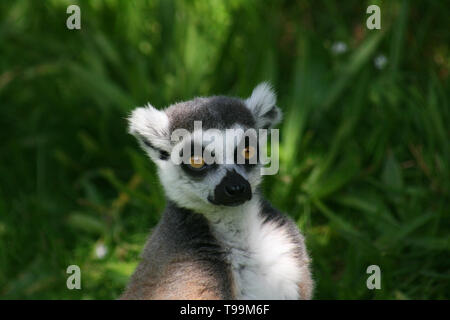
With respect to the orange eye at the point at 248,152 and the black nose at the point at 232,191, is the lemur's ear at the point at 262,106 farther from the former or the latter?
the black nose at the point at 232,191

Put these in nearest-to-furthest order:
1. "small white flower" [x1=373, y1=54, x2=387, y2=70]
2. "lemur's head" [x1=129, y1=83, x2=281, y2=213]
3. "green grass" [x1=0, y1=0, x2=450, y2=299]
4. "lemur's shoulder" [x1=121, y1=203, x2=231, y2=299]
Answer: "lemur's shoulder" [x1=121, y1=203, x2=231, y2=299] < "lemur's head" [x1=129, y1=83, x2=281, y2=213] < "green grass" [x1=0, y1=0, x2=450, y2=299] < "small white flower" [x1=373, y1=54, x2=387, y2=70]

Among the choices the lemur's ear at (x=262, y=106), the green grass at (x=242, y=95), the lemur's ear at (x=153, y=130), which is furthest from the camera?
the green grass at (x=242, y=95)

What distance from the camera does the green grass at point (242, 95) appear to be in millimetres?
4559

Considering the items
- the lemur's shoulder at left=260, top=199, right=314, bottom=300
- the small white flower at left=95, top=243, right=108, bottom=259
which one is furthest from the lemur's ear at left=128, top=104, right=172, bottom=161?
the small white flower at left=95, top=243, right=108, bottom=259

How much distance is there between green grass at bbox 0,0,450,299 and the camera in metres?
4.56

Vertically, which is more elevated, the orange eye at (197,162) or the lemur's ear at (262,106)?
the lemur's ear at (262,106)

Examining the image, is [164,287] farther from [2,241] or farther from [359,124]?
[359,124]

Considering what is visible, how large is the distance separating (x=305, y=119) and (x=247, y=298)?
102 inches

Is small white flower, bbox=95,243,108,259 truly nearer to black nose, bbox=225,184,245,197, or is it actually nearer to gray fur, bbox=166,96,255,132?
gray fur, bbox=166,96,255,132

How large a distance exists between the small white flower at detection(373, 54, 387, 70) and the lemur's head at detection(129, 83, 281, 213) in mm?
2726

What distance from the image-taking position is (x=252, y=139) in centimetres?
319

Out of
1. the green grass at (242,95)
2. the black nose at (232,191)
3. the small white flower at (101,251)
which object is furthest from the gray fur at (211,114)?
the small white flower at (101,251)

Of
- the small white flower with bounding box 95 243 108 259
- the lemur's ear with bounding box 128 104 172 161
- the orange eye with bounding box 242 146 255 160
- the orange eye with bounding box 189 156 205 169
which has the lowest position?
the small white flower with bounding box 95 243 108 259
